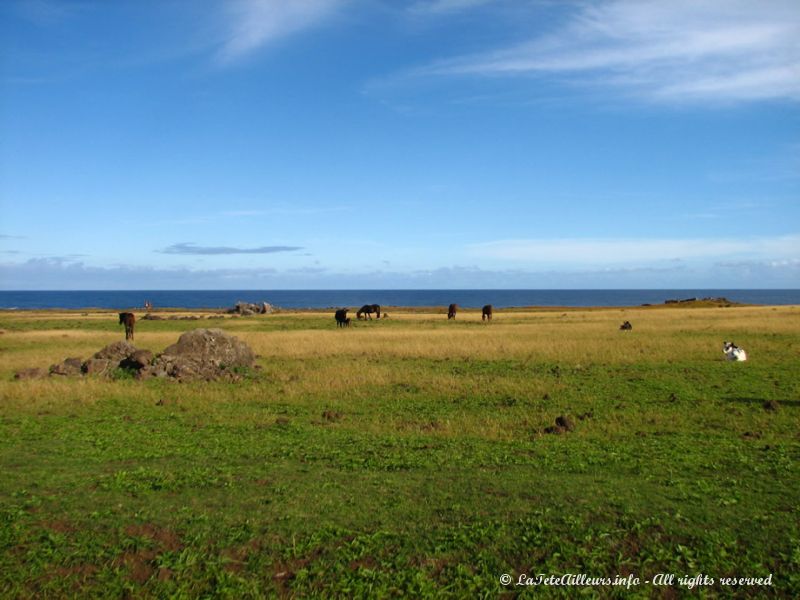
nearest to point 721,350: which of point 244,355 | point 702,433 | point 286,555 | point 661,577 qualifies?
point 702,433

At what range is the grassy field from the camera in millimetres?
→ 7297

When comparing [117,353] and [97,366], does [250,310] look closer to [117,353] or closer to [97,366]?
[117,353]

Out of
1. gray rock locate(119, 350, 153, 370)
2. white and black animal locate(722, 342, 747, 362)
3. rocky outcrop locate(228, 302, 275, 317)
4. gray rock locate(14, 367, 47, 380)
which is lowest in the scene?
white and black animal locate(722, 342, 747, 362)

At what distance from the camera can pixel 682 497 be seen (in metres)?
9.49

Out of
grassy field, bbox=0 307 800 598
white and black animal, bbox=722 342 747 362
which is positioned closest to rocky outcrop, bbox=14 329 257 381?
grassy field, bbox=0 307 800 598

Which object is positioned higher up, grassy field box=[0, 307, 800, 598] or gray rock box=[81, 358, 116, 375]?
gray rock box=[81, 358, 116, 375]

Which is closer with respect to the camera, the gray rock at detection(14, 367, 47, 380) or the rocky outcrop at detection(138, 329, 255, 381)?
the gray rock at detection(14, 367, 47, 380)

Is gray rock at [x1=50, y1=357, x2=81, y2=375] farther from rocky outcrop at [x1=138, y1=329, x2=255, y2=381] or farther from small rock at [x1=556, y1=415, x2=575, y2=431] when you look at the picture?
small rock at [x1=556, y1=415, x2=575, y2=431]

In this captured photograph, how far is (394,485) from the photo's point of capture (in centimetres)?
1020

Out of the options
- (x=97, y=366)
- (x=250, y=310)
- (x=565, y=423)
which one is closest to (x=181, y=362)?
(x=97, y=366)

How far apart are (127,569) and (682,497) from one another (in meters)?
7.89

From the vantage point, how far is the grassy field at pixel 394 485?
23.9 ft

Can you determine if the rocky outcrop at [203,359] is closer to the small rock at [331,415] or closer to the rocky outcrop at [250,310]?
the small rock at [331,415]

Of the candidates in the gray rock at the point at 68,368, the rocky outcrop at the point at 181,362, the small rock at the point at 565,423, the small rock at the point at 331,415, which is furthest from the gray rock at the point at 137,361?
the small rock at the point at 565,423
